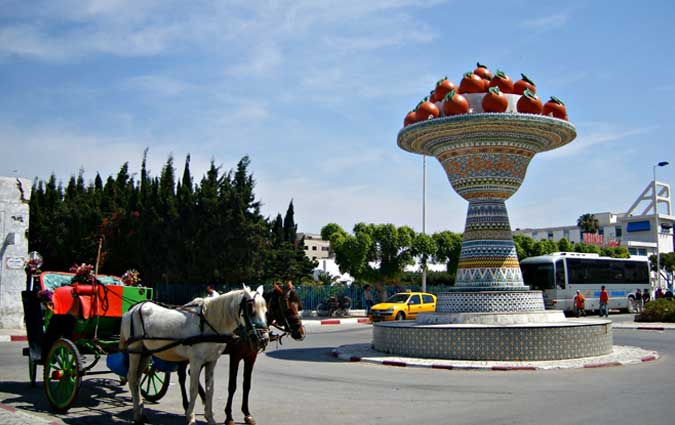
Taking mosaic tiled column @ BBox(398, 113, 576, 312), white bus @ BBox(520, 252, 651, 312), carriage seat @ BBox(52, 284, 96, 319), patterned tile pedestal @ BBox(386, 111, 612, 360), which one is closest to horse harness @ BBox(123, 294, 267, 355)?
carriage seat @ BBox(52, 284, 96, 319)

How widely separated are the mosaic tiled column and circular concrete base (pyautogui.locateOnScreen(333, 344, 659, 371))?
8.19ft

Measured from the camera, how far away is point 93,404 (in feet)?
30.3

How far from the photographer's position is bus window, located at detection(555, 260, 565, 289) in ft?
118

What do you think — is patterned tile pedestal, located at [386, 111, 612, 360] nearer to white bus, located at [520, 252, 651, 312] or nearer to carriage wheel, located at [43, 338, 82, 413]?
carriage wheel, located at [43, 338, 82, 413]

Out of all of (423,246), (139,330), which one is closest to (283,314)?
(139,330)

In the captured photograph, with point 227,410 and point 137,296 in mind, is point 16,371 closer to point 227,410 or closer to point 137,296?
point 137,296

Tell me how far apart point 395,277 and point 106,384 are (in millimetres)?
31154

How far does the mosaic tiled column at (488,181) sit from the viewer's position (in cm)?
1659

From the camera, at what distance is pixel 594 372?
12.9 m

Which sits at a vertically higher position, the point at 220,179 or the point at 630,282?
the point at 220,179

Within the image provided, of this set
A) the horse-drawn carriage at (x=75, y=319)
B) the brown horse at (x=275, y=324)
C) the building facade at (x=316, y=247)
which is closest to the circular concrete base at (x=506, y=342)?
the horse-drawn carriage at (x=75, y=319)

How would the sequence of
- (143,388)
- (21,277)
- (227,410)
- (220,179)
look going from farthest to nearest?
(220,179) → (21,277) → (143,388) → (227,410)

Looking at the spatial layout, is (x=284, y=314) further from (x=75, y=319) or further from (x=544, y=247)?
(x=544, y=247)

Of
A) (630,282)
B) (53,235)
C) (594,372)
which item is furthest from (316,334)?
(630,282)
